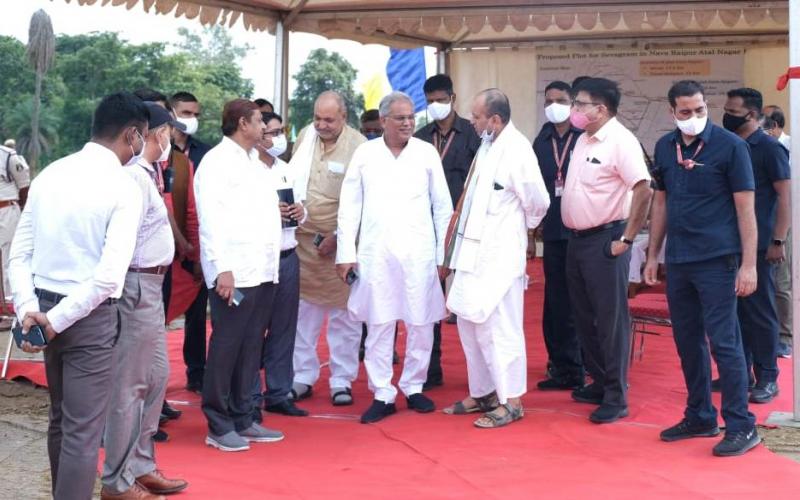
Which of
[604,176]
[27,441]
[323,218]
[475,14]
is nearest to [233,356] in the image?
[27,441]

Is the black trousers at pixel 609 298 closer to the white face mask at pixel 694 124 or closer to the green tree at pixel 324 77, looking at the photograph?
the white face mask at pixel 694 124

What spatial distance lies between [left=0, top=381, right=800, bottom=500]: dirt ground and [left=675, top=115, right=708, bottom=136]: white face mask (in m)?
1.59

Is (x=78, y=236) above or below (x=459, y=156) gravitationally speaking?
below

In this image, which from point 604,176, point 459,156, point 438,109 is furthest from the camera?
point 459,156

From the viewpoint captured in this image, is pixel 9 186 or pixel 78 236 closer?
pixel 78 236

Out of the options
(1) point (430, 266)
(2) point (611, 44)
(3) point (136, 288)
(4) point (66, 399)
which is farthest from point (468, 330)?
(2) point (611, 44)

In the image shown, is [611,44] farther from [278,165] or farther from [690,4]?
[278,165]

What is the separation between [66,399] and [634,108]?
31.8 ft

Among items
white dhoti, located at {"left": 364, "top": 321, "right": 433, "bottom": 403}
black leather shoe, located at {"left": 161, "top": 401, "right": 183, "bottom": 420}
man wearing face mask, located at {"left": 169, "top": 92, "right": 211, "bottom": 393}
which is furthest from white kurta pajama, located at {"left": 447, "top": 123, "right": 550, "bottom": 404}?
black leather shoe, located at {"left": 161, "top": 401, "right": 183, "bottom": 420}

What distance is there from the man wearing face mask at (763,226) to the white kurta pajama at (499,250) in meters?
1.40

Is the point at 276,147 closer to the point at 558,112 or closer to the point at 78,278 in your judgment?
the point at 558,112

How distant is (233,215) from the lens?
202 inches

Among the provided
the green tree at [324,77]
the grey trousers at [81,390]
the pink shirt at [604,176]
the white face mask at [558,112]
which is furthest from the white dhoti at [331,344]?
the green tree at [324,77]

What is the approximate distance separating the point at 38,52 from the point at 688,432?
28.5 m
